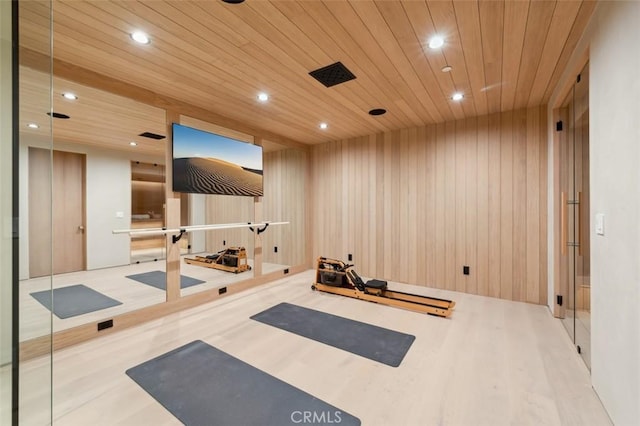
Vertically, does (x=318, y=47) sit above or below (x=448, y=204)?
above

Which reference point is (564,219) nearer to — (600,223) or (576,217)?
(576,217)

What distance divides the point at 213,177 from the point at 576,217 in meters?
4.27

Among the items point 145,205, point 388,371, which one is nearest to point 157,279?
point 145,205

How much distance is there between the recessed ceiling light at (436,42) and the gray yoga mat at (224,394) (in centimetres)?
285

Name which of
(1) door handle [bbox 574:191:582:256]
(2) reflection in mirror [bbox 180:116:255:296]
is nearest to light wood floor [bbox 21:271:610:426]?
(1) door handle [bbox 574:191:582:256]

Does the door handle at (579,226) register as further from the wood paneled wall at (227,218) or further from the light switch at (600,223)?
the wood paneled wall at (227,218)

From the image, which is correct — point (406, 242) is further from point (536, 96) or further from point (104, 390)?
point (104, 390)

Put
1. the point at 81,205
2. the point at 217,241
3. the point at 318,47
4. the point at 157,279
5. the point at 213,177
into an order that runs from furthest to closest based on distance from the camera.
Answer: the point at 217,241 < the point at 81,205 < the point at 157,279 < the point at 213,177 < the point at 318,47

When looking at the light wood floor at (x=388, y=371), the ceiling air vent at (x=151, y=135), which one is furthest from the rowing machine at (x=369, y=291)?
the ceiling air vent at (x=151, y=135)

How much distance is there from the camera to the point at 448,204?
431 cm

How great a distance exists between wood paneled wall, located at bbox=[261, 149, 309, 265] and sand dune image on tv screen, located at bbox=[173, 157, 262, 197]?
49.3 inches

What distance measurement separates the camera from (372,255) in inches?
198

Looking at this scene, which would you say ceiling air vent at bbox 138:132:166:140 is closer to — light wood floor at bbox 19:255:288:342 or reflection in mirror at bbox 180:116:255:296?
reflection in mirror at bbox 180:116:255:296

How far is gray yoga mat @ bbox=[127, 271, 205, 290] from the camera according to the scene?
4.35 m
